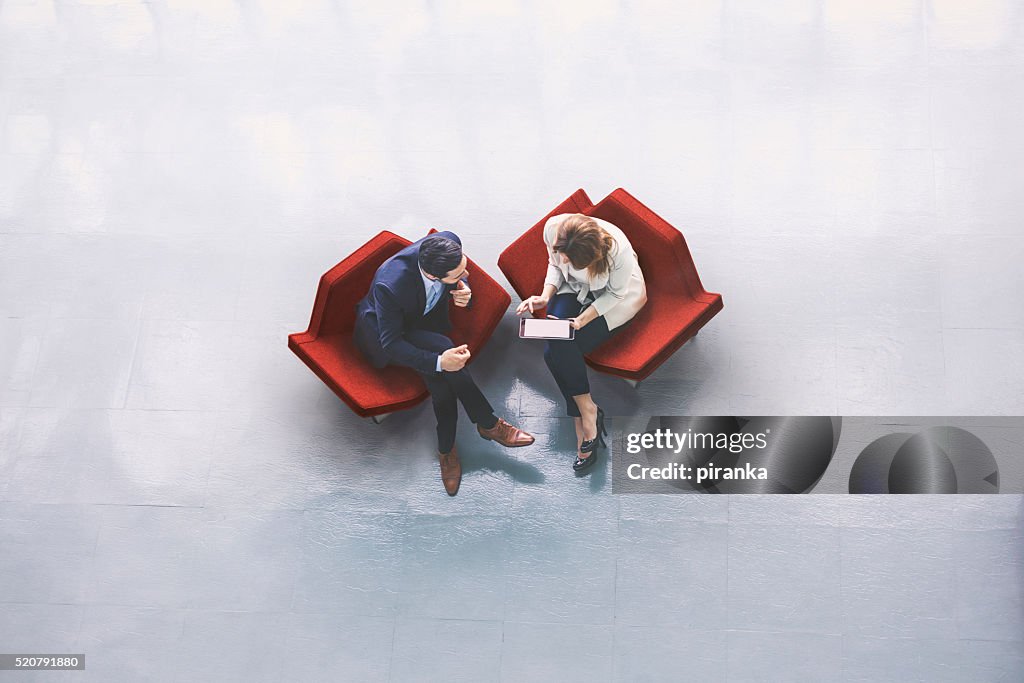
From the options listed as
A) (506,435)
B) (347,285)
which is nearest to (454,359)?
(506,435)

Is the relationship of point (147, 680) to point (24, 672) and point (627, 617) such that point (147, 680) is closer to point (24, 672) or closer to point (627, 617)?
point (24, 672)

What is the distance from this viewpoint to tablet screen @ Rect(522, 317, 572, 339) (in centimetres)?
518

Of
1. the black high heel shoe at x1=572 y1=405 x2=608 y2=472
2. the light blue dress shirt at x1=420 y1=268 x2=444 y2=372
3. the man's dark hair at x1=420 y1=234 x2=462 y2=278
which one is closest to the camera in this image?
the man's dark hair at x1=420 y1=234 x2=462 y2=278

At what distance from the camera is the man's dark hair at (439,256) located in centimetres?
499

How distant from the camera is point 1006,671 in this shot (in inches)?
195

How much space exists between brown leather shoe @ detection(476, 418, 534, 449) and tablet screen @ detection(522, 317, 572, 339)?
640 millimetres

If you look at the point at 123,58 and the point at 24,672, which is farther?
the point at 123,58

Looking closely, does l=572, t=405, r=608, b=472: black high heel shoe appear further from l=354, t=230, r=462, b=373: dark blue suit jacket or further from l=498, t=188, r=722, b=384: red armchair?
l=354, t=230, r=462, b=373: dark blue suit jacket

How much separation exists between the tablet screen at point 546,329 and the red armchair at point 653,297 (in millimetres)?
276

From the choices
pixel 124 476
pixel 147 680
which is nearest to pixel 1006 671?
pixel 147 680

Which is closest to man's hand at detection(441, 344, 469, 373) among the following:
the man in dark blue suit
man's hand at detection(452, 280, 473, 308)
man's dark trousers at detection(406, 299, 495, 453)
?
the man in dark blue suit

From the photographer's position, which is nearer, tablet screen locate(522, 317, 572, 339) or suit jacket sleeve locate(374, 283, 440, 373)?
suit jacket sleeve locate(374, 283, 440, 373)

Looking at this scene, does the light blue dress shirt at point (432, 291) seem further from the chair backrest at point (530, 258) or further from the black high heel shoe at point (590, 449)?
the black high heel shoe at point (590, 449)

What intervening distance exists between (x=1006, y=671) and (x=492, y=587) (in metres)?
2.77
